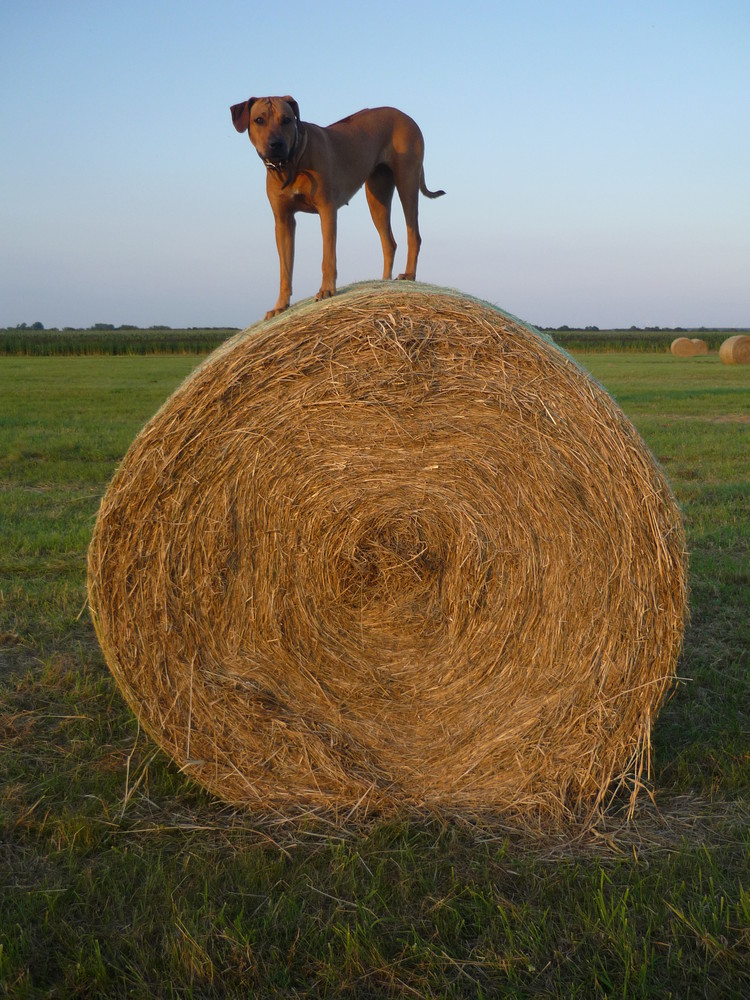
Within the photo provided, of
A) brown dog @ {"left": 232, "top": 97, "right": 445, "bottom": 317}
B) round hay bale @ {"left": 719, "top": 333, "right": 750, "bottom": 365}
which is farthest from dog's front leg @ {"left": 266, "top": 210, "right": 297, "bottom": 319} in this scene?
round hay bale @ {"left": 719, "top": 333, "right": 750, "bottom": 365}

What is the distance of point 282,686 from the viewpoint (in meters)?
3.78

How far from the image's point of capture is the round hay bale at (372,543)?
11.5ft

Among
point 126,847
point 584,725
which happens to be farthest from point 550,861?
point 126,847

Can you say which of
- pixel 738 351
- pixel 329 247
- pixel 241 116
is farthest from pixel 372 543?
pixel 738 351

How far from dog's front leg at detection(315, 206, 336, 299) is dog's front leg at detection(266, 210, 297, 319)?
26cm

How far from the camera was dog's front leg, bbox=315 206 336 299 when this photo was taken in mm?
4590

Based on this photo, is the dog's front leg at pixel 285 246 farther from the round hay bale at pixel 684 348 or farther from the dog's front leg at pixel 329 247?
the round hay bale at pixel 684 348

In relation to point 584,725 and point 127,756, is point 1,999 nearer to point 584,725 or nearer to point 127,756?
point 127,756

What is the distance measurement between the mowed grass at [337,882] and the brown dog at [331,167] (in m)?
2.43

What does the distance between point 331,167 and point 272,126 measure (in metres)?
0.50

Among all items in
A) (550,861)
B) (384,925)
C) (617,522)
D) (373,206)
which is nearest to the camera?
(384,925)

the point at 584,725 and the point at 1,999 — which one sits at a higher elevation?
the point at 584,725

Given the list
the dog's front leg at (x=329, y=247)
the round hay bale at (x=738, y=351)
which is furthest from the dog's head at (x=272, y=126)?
the round hay bale at (x=738, y=351)

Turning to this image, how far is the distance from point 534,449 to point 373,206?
2.87 metres
